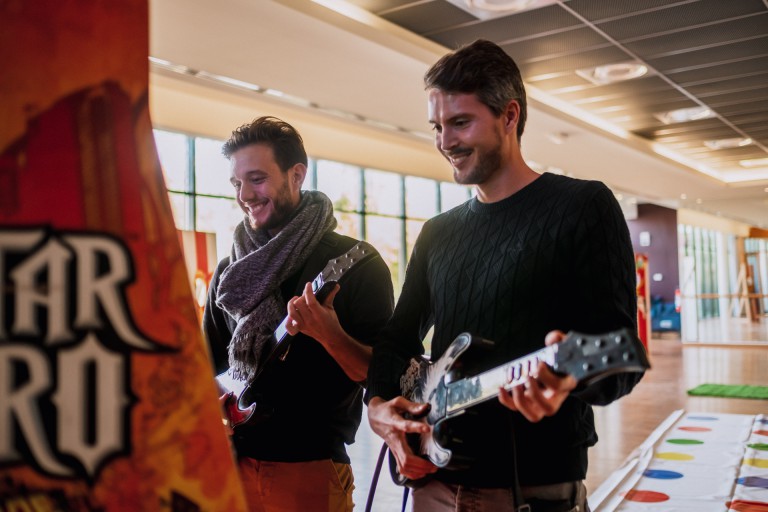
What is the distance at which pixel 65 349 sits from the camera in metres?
0.54

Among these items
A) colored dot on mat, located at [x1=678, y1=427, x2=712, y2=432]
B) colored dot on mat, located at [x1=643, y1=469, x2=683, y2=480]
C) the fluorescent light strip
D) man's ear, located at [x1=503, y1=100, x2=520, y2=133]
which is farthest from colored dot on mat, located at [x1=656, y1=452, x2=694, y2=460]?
the fluorescent light strip

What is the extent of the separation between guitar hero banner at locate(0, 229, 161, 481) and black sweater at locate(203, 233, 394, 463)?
1106 millimetres

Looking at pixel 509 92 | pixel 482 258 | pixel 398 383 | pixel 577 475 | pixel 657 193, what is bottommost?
pixel 577 475

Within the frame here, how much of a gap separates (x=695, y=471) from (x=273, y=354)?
427cm

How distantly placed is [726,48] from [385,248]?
7966 millimetres

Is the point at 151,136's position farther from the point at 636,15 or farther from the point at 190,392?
the point at 636,15

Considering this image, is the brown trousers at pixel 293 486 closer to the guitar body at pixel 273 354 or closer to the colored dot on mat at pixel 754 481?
the guitar body at pixel 273 354

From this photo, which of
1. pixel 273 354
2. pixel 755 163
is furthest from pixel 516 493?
pixel 755 163

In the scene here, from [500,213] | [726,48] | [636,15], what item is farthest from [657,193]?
[500,213]

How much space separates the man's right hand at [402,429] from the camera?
1.33 meters

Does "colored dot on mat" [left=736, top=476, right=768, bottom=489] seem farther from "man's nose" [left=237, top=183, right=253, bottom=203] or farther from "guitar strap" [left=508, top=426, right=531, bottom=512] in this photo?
"man's nose" [left=237, top=183, right=253, bottom=203]

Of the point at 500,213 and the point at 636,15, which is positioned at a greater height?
the point at 636,15

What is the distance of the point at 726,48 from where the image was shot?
680 centimetres

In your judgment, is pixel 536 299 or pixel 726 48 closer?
pixel 536 299
